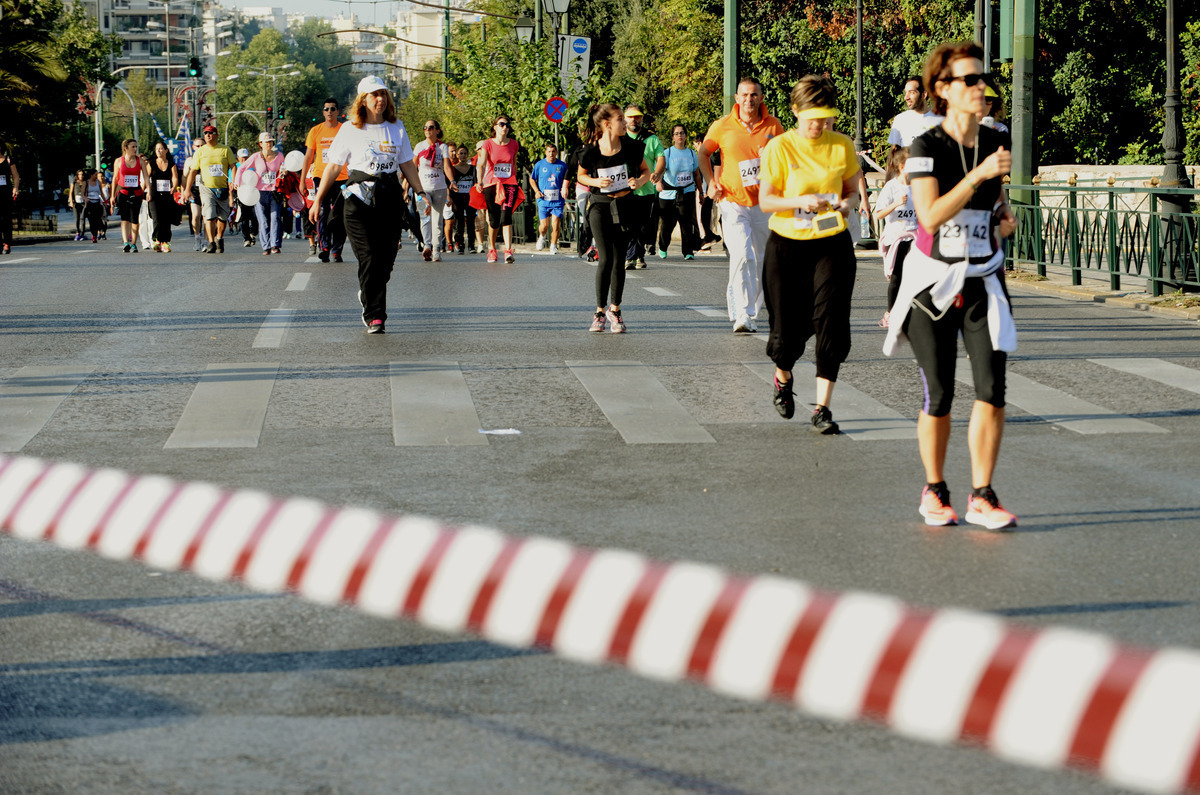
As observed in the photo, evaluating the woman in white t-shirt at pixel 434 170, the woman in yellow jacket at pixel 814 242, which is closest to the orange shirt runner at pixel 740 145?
the woman in yellow jacket at pixel 814 242

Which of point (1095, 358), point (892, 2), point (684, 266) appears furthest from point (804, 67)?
point (1095, 358)

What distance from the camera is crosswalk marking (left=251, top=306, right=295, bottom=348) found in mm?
12883

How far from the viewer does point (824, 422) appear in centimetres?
874

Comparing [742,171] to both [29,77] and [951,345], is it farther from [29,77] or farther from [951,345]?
[29,77]

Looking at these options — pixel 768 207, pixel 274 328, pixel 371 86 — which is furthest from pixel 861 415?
pixel 274 328

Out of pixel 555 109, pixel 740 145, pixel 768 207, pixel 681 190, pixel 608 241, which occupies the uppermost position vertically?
pixel 555 109

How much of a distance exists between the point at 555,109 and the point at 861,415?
2339 centimetres

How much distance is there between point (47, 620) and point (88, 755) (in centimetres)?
132

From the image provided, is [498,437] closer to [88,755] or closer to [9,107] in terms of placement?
[88,755]

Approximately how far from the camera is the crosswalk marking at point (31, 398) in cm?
869

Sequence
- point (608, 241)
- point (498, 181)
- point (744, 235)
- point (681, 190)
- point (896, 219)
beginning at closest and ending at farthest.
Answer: point (896, 219)
point (744, 235)
point (608, 241)
point (681, 190)
point (498, 181)

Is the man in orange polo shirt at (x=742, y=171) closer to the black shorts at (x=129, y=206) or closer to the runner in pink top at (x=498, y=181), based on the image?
the runner in pink top at (x=498, y=181)

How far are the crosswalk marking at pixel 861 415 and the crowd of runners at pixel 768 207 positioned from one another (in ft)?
0.75

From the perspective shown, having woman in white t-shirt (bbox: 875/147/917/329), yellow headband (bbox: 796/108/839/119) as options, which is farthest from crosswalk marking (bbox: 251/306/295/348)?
yellow headband (bbox: 796/108/839/119)
